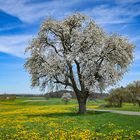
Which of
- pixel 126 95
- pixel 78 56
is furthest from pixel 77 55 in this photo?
pixel 126 95

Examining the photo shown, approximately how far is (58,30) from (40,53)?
149 inches

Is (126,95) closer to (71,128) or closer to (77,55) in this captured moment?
(77,55)

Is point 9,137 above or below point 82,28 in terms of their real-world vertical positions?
below

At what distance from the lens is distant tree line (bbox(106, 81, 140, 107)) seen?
91.6 m

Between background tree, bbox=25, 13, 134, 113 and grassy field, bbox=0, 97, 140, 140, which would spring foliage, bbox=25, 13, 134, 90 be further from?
grassy field, bbox=0, 97, 140, 140

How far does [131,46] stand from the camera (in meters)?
51.8

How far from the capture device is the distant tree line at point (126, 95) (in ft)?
300

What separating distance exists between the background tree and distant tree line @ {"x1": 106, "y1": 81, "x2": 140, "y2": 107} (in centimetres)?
4131

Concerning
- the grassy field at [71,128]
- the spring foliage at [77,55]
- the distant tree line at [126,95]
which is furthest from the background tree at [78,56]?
the distant tree line at [126,95]

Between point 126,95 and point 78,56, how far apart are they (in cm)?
4546

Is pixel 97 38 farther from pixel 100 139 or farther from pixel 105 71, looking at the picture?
pixel 100 139

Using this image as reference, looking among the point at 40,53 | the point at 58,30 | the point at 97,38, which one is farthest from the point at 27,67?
the point at 97,38

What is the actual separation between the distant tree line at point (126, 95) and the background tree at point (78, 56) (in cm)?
4131

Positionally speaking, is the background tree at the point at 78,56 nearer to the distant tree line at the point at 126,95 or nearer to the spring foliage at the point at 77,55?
the spring foliage at the point at 77,55
